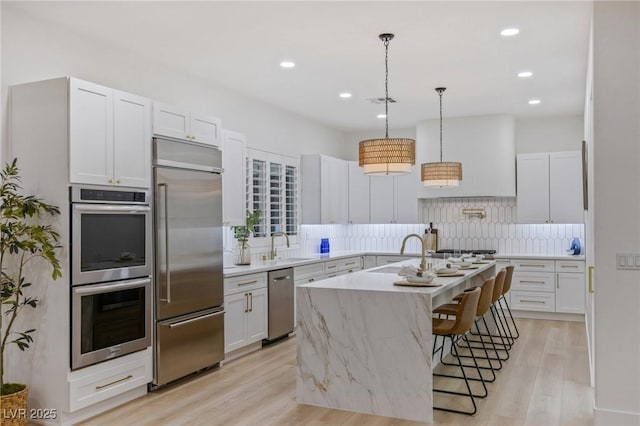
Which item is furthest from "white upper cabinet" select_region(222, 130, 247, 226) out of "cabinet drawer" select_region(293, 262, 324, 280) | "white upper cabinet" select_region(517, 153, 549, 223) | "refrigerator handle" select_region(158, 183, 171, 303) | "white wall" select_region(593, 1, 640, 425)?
"white upper cabinet" select_region(517, 153, 549, 223)

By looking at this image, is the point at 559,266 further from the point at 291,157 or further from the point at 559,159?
the point at 291,157

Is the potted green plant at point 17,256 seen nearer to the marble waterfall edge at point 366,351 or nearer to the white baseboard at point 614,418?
the marble waterfall edge at point 366,351

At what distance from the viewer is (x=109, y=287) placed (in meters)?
3.84

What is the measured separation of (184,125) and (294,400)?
247 centimetres

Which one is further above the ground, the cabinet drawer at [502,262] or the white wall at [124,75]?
the white wall at [124,75]

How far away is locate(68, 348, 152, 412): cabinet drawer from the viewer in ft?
12.0

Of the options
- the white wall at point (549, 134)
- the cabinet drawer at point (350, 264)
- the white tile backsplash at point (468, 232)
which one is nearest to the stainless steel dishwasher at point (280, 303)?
the white tile backsplash at point (468, 232)

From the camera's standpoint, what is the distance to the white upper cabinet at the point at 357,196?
28.2ft

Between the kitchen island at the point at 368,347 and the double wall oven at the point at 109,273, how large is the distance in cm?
125

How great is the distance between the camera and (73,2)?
3.74 m

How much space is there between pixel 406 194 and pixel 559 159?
86.7 inches

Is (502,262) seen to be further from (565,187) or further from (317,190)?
(317,190)

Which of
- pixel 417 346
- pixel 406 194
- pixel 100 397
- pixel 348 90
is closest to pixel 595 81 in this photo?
pixel 417 346

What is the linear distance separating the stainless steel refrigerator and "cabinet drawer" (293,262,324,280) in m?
1.53
